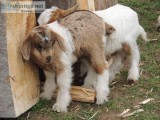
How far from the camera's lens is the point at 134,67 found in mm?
6453

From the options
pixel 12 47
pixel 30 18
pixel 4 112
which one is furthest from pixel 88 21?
pixel 4 112

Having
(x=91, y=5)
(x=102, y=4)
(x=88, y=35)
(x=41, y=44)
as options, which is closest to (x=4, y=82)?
(x=41, y=44)

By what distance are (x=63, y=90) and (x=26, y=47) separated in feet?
2.44

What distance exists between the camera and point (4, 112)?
520 cm

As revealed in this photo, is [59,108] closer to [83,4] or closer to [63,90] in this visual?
[63,90]

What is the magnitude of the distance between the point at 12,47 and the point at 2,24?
1.02ft

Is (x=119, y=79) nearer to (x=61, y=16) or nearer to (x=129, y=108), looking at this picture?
(x=129, y=108)

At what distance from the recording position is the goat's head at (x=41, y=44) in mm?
5145

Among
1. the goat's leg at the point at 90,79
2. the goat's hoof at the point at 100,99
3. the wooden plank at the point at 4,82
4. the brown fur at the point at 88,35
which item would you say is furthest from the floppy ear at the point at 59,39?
the goat's hoof at the point at 100,99

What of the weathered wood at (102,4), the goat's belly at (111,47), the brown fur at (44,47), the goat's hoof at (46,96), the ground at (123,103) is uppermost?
the weathered wood at (102,4)

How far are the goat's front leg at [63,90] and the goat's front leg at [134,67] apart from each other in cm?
121

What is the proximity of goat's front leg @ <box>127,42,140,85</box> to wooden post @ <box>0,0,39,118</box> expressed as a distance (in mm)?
1601

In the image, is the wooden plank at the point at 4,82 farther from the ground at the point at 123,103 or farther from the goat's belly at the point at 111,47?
the goat's belly at the point at 111,47

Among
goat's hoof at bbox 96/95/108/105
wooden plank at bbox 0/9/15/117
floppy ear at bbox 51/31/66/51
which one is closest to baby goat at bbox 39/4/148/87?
goat's hoof at bbox 96/95/108/105
